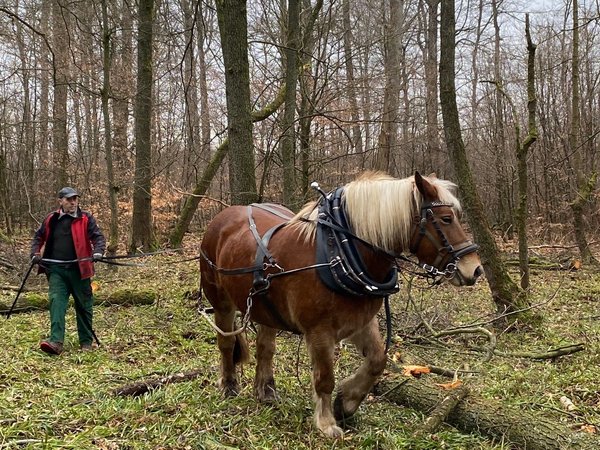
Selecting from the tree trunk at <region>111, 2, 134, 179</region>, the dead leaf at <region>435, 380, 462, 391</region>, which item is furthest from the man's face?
the tree trunk at <region>111, 2, 134, 179</region>

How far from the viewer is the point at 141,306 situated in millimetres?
8555

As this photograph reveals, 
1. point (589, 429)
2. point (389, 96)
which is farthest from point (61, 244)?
point (389, 96)

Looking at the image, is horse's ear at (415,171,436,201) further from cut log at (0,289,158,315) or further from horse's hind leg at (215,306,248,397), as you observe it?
cut log at (0,289,158,315)

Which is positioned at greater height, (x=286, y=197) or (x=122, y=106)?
(x=122, y=106)

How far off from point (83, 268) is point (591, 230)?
1499 centimetres

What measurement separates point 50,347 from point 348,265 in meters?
4.02

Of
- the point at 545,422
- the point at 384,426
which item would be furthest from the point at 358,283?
the point at 545,422

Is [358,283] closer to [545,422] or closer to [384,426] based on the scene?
[384,426]

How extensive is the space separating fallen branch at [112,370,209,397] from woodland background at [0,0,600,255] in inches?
193

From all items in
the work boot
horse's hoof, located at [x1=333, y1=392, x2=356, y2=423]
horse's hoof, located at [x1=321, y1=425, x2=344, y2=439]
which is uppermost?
the work boot

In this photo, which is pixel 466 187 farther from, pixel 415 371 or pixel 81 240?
pixel 81 240

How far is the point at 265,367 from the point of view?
4.68 metres

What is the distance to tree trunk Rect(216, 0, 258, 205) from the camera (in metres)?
6.54

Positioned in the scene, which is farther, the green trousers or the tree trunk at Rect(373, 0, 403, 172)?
the tree trunk at Rect(373, 0, 403, 172)
